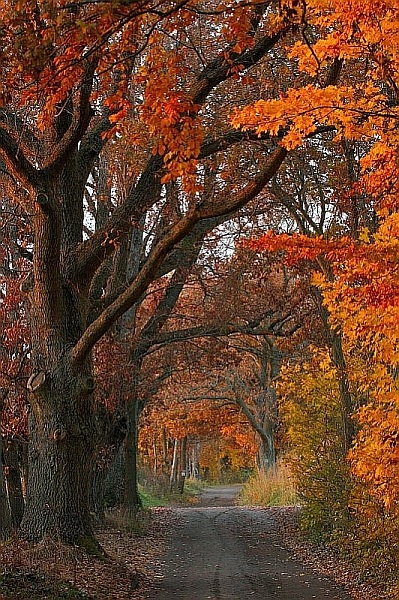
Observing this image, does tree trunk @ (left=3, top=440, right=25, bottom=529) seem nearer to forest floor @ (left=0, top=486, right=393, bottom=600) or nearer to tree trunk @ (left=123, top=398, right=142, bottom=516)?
forest floor @ (left=0, top=486, right=393, bottom=600)

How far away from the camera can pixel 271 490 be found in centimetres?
3125

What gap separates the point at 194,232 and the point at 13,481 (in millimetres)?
6261

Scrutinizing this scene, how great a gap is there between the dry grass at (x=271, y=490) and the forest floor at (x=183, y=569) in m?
7.79

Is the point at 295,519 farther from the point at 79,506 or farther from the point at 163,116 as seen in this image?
the point at 163,116

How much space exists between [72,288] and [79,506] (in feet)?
10.6

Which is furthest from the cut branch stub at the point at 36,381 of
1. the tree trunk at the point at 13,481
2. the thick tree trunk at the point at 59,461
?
the tree trunk at the point at 13,481

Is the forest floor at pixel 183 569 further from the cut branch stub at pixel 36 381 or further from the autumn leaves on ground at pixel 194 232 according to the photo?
the cut branch stub at pixel 36 381

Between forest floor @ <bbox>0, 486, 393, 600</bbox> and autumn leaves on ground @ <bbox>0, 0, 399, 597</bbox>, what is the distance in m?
0.16

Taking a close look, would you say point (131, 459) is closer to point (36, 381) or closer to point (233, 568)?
point (233, 568)

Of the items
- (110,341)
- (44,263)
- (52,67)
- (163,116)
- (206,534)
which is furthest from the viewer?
(206,534)

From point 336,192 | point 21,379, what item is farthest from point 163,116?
point 21,379

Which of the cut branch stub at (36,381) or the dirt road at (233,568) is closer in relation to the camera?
the dirt road at (233,568)

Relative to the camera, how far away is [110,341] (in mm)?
17219

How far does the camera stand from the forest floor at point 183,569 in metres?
9.88
